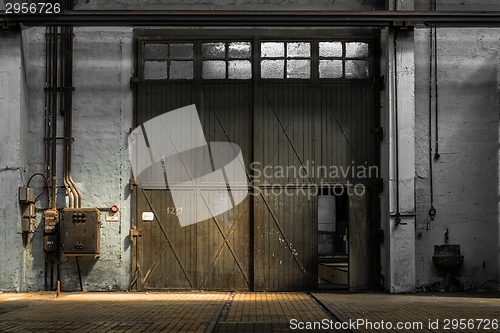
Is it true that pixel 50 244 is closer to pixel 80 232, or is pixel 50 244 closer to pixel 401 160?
pixel 80 232

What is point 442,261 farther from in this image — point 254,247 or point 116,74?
point 116,74

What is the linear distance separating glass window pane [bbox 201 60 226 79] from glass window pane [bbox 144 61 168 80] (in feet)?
2.69

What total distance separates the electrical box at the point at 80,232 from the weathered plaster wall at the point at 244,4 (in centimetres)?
442

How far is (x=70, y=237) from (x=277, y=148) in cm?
460

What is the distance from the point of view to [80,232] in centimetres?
1292

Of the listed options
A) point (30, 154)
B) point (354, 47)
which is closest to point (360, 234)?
point (354, 47)

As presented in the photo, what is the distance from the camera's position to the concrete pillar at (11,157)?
1283 centimetres

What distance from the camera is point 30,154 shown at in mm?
13469

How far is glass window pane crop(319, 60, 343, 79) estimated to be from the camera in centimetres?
1366

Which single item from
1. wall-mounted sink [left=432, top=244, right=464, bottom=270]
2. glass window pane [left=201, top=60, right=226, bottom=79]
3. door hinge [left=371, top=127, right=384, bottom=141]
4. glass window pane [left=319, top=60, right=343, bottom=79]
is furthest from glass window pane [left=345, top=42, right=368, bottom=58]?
wall-mounted sink [left=432, top=244, right=464, bottom=270]

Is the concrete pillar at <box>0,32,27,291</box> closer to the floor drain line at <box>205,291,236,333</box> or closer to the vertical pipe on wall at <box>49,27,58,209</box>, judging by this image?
the vertical pipe on wall at <box>49,27,58,209</box>

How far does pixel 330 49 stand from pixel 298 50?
683 mm

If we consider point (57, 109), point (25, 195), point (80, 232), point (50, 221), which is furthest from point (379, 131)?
point (25, 195)

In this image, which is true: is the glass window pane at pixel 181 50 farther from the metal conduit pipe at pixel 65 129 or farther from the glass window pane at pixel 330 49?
the glass window pane at pixel 330 49
